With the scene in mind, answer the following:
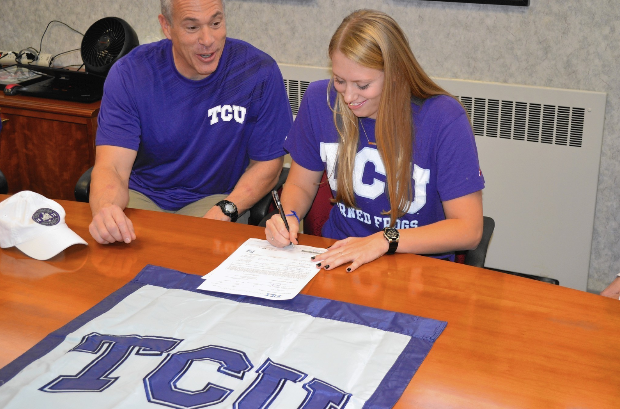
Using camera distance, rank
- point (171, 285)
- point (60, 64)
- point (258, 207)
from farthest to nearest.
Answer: point (60, 64)
point (258, 207)
point (171, 285)

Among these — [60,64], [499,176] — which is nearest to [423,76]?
[499,176]

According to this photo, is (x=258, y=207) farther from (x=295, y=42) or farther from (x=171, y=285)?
(x=295, y=42)

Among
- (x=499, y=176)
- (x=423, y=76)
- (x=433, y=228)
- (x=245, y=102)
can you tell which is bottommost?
(x=499, y=176)

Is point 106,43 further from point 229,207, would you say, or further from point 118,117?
point 229,207

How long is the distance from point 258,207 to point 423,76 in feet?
2.14

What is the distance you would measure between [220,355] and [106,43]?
2.28 m

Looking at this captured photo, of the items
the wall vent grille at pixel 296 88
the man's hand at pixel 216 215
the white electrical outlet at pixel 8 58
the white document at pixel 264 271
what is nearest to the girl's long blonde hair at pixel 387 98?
the white document at pixel 264 271

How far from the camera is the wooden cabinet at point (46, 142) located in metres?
3.04

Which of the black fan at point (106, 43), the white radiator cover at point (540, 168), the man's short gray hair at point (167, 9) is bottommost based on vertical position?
the white radiator cover at point (540, 168)

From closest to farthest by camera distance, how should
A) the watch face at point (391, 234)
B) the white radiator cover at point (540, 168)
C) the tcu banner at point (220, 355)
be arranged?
1. the tcu banner at point (220, 355)
2. the watch face at point (391, 234)
3. the white radiator cover at point (540, 168)

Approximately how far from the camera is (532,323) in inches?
51.1

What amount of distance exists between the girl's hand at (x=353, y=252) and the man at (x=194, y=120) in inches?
23.2

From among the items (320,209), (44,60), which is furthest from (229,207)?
(44,60)

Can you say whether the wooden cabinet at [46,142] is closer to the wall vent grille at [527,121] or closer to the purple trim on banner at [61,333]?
the wall vent grille at [527,121]
